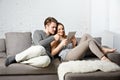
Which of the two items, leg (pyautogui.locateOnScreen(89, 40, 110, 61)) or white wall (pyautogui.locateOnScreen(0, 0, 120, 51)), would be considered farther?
white wall (pyautogui.locateOnScreen(0, 0, 120, 51))

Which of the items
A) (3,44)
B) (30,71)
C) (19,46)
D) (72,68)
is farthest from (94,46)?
(3,44)

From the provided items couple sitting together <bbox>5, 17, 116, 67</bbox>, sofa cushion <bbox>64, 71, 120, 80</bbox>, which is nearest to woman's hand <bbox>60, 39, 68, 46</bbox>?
couple sitting together <bbox>5, 17, 116, 67</bbox>

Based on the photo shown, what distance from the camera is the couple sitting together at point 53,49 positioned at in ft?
10.4

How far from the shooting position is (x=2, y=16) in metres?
4.42

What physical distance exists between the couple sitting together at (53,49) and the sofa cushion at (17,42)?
260 mm

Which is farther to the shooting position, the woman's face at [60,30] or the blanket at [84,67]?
the woman's face at [60,30]

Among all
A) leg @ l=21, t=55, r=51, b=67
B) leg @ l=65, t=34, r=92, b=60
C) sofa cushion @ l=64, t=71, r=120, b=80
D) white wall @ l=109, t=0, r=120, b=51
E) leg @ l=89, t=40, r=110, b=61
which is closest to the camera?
sofa cushion @ l=64, t=71, r=120, b=80

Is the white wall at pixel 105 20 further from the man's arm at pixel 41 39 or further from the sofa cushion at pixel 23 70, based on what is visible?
the sofa cushion at pixel 23 70

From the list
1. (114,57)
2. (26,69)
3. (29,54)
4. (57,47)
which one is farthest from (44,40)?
(114,57)

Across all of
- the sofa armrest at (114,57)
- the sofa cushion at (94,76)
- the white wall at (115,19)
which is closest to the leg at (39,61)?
the sofa cushion at (94,76)

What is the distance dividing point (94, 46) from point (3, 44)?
139 cm

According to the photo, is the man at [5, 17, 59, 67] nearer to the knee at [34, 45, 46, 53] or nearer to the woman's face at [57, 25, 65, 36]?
the knee at [34, 45, 46, 53]

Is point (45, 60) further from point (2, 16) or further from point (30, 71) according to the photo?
point (2, 16)

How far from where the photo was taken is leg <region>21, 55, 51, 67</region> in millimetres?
→ 3097
